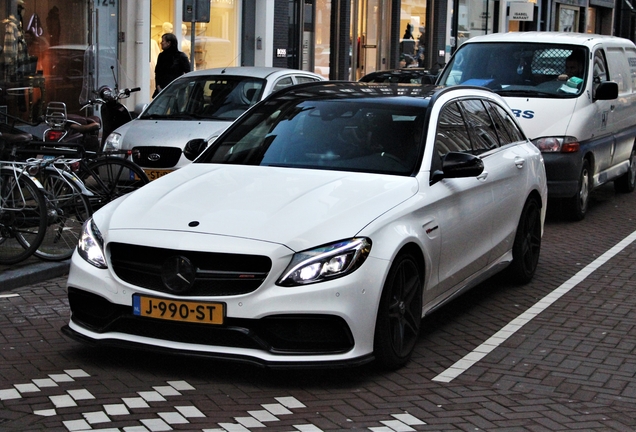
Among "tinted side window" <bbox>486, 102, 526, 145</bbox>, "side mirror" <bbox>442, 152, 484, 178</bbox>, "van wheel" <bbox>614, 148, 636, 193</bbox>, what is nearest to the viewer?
"side mirror" <bbox>442, 152, 484, 178</bbox>

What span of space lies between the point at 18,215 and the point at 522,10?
30912 millimetres

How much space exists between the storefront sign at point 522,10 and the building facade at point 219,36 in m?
0.03

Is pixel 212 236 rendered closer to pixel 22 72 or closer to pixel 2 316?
pixel 2 316

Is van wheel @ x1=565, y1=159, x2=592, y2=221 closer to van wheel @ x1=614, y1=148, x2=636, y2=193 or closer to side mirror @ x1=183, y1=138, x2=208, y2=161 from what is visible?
van wheel @ x1=614, y1=148, x2=636, y2=193

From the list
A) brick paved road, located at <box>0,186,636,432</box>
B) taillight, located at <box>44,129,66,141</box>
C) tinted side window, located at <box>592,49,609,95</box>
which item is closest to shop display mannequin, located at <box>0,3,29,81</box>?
taillight, located at <box>44,129,66,141</box>

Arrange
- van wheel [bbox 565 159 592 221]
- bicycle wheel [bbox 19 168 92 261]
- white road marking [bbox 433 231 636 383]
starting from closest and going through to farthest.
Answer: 1. white road marking [bbox 433 231 636 383]
2. bicycle wheel [bbox 19 168 92 261]
3. van wheel [bbox 565 159 592 221]

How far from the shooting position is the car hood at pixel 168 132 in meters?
12.1

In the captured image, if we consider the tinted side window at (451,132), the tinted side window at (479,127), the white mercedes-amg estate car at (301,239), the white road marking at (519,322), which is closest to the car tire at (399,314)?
the white mercedes-amg estate car at (301,239)

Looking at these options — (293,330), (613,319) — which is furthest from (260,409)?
(613,319)

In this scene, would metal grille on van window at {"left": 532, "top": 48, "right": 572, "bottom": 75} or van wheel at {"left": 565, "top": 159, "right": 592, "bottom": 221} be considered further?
metal grille on van window at {"left": 532, "top": 48, "right": 572, "bottom": 75}

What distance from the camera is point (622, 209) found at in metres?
13.5

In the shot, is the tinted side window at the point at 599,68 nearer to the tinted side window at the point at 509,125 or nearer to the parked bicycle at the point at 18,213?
the tinted side window at the point at 509,125

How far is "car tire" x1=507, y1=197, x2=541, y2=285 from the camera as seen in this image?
8.33 meters

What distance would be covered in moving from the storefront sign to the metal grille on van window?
25175mm
